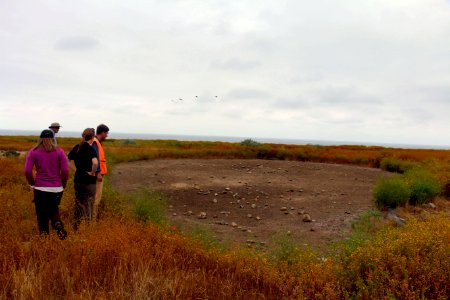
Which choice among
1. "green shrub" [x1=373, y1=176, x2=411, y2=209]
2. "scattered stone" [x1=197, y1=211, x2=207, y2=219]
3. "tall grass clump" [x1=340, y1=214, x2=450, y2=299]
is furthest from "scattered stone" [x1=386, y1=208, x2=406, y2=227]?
"scattered stone" [x1=197, y1=211, x2=207, y2=219]

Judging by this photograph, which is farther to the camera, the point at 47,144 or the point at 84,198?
the point at 84,198

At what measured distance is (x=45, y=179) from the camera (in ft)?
18.9

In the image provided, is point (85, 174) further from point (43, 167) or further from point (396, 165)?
point (396, 165)

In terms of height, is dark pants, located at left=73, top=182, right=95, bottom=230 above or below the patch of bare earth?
above

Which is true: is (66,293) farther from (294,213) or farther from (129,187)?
(129,187)

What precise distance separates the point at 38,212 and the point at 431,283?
19.8 ft

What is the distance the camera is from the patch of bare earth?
27.3ft

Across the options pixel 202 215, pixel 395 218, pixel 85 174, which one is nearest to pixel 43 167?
pixel 85 174

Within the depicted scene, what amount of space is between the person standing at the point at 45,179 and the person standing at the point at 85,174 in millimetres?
652

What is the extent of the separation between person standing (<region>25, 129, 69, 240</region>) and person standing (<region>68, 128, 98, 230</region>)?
0.65 metres

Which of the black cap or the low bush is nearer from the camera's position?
the black cap

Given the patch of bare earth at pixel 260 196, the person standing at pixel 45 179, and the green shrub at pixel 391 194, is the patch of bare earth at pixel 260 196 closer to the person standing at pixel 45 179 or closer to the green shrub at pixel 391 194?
the green shrub at pixel 391 194

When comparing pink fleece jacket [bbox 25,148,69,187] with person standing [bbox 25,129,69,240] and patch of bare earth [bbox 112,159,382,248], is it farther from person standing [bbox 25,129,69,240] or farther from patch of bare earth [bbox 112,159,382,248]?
patch of bare earth [bbox 112,159,382,248]

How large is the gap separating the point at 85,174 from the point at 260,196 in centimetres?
687
